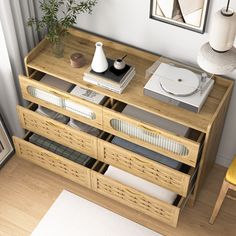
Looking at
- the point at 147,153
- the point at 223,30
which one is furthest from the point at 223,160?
the point at 223,30

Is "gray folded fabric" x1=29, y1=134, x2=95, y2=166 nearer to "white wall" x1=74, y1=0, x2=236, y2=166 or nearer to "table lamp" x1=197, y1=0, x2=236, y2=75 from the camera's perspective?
"white wall" x1=74, y1=0, x2=236, y2=166

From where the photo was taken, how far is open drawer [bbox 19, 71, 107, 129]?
219 cm

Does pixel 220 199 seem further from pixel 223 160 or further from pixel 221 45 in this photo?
pixel 221 45

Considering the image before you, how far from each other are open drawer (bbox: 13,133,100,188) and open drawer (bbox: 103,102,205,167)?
282 mm

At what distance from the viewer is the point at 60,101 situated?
229cm

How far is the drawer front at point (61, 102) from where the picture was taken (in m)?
2.19

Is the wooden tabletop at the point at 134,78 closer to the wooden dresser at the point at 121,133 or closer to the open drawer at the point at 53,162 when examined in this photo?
the wooden dresser at the point at 121,133

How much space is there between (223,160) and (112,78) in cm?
91

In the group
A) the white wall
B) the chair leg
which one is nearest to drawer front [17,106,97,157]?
Answer: the white wall

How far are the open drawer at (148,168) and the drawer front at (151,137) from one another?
0.06 meters

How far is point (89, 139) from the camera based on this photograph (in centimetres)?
227

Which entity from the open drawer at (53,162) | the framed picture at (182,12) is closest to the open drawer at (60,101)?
the open drawer at (53,162)

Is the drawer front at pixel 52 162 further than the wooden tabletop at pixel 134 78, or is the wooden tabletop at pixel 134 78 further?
the drawer front at pixel 52 162

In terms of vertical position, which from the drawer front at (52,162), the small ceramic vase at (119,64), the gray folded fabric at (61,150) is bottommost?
the drawer front at (52,162)
